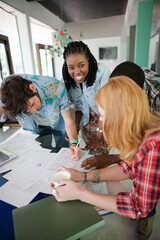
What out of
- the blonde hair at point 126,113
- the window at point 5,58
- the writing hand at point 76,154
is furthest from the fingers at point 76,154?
the window at point 5,58

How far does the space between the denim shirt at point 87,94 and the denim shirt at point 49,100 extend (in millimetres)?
186

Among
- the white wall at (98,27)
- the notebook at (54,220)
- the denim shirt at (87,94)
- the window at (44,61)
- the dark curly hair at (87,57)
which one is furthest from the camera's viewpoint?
the white wall at (98,27)

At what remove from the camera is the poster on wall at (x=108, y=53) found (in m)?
7.49

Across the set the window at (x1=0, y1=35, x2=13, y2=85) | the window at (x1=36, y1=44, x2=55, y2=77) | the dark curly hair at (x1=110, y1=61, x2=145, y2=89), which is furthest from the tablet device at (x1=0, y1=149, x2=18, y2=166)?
the window at (x1=36, y1=44, x2=55, y2=77)

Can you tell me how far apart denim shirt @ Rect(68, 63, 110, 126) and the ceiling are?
4.35 metres

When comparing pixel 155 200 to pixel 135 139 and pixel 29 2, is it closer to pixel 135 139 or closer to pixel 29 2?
pixel 135 139

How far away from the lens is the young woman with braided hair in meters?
1.26

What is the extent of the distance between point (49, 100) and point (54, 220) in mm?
886

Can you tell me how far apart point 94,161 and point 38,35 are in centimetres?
658

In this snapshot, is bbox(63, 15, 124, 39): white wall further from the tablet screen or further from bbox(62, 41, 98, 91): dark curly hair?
the tablet screen

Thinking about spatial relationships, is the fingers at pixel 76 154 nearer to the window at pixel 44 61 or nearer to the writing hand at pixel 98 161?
the writing hand at pixel 98 161

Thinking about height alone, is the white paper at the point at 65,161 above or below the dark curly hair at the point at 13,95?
below

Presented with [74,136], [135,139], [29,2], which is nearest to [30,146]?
[74,136]

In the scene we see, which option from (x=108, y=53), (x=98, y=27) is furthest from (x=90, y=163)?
(x=98, y=27)
